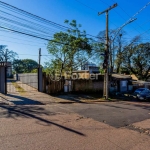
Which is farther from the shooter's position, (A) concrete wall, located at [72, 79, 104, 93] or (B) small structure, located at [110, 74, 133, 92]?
(B) small structure, located at [110, 74, 133, 92]

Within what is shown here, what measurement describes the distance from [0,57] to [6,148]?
63.7 meters

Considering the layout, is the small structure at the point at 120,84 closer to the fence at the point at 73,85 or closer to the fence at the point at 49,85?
the fence at the point at 73,85

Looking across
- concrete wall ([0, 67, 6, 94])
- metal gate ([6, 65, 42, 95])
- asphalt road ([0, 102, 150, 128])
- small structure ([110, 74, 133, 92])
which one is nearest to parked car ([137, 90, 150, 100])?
small structure ([110, 74, 133, 92])

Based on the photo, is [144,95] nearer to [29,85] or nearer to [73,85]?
[73,85]

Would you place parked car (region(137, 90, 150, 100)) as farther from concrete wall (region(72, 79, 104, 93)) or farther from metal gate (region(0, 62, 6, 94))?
metal gate (region(0, 62, 6, 94))

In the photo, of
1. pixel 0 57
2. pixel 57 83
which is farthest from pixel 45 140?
pixel 0 57

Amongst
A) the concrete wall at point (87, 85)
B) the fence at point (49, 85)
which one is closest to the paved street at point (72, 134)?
the fence at point (49, 85)

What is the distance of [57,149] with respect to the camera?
4.66 m

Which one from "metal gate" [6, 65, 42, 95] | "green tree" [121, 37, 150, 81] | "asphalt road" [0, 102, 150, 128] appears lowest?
"asphalt road" [0, 102, 150, 128]

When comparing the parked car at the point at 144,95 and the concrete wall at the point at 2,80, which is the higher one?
the concrete wall at the point at 2,80

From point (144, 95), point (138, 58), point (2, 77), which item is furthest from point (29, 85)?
point (138, 58)

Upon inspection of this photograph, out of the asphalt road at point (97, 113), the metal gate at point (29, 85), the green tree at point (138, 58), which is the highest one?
the green tree at point (138, 58)

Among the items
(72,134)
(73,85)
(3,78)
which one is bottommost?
(72,134)

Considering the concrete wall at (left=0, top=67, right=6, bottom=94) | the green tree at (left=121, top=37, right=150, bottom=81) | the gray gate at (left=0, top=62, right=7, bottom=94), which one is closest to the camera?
the gray gate at (left=0, top=62, right=7, bottom=94)
